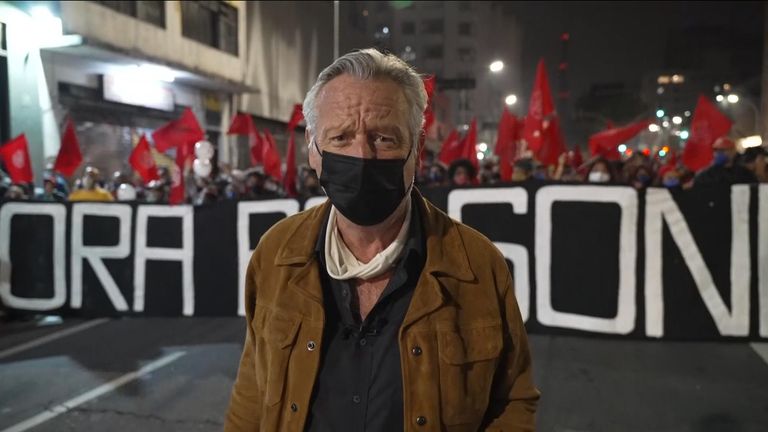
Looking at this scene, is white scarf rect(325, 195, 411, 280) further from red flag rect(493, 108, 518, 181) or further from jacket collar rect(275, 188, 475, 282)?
red flag rect(493, 108, 518, 181)

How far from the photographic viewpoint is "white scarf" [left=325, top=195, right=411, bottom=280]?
Result: 1.74m

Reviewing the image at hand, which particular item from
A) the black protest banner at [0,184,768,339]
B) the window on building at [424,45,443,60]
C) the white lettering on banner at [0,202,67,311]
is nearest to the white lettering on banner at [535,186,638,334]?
the black protest banner at [0,184,768,339]

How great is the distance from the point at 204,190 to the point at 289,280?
9645mm

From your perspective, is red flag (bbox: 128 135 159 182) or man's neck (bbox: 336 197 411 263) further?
Answer: red flag (bbox: 128 135 159 182)

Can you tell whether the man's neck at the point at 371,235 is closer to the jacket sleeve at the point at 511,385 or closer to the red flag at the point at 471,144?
the jacket sleeve at the point at 511,385

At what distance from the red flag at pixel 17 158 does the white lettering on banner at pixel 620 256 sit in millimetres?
7664

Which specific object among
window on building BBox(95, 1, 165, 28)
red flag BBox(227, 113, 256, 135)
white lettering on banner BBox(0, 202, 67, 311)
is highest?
window on building BBox(95, 1, 165, 28)

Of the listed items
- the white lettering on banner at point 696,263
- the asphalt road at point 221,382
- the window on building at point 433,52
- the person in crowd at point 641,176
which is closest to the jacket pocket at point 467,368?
the asphalt road at point 221,382

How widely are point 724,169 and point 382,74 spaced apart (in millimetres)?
7387

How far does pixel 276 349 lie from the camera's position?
1.75m

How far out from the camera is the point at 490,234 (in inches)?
249

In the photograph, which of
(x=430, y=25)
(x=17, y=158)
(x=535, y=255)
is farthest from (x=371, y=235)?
(x=430, y=25)

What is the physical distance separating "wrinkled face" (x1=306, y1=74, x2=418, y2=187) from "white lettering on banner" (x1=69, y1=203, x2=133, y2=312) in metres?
6.30

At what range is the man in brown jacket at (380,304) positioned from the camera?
5.43 ft
